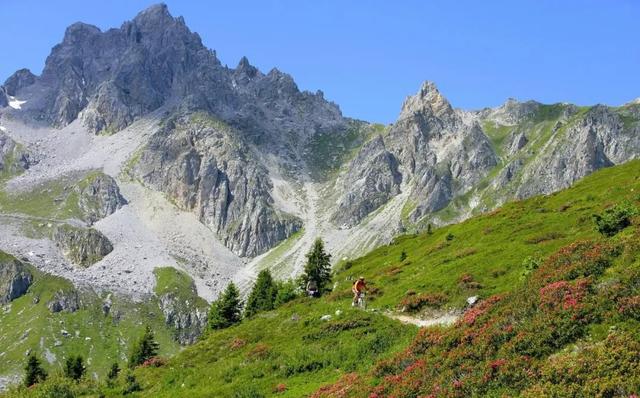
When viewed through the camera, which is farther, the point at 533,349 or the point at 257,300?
the point at 257,300

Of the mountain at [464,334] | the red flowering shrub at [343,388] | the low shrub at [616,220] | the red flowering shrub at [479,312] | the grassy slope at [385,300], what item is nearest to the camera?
the mountain at [464,334]

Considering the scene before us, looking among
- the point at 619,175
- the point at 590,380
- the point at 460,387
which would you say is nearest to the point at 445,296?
the point at 460,387

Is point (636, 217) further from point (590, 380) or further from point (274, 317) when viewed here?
point (274, 317)

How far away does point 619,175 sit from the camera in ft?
256

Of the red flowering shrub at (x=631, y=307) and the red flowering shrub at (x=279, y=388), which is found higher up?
the red flowering shrub at (x=631, y=307)

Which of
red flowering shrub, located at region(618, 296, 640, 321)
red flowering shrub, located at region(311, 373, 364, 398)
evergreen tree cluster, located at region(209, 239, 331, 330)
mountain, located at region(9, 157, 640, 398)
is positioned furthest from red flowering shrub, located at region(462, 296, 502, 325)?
evergreen tree cluster, located at region(209, 239, 331, 330)

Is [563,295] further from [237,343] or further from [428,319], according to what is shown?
[237,343]

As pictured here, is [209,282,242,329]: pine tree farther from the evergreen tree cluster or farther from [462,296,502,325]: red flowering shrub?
[462,296,502,325]: red flowering shrub

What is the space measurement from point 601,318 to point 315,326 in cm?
2148

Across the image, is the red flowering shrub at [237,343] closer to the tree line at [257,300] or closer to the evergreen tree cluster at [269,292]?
the tree line at [257,300]

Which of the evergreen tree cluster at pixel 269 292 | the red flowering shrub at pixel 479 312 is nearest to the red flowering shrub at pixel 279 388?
the red flowering shrub at pixel 479 312

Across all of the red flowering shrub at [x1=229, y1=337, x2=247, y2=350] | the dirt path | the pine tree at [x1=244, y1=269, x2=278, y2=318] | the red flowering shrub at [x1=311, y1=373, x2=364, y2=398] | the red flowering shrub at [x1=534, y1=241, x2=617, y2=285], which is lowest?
the red flowering shrub at [x1=311, y1=373, x2=364, y2=398]

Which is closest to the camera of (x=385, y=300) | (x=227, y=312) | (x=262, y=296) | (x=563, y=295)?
(x=563, y=295)

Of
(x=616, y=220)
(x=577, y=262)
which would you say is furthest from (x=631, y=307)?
(x=616, y=220)
